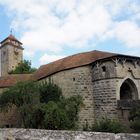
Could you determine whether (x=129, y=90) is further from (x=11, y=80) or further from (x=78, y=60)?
(x=11, y=80)

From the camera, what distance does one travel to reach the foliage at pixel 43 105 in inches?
915

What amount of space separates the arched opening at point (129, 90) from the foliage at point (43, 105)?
5374 millimetres

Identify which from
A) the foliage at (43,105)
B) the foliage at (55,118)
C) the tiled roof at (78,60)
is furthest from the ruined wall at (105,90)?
the foliage at (55,118)

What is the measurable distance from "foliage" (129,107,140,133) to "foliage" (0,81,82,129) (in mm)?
5025

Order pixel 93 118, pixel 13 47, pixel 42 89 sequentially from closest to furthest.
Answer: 1. pixel 93 118
2. pixel 42 89
3. pixel 13 47

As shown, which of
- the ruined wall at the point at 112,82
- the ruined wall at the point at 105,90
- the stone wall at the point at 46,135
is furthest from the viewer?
the ruined wall at the point at 105,90

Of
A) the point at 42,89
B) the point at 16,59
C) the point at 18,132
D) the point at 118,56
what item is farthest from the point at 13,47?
the point at 18,132

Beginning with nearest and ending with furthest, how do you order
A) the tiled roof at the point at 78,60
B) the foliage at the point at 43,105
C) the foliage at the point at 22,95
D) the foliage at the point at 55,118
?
the foliage at the point at 55,118 < the foliage at the point at 43,105 < the foliage at the point at 22,95 < the tiled roof at the point at 78,60

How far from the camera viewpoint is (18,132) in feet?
20.1

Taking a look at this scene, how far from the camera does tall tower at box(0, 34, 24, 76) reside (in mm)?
68312

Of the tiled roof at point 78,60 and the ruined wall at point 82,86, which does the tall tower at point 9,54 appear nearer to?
the tiled roof at point 78,60

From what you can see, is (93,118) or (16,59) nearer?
(93,118)

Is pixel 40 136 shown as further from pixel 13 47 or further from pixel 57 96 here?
pixel 13 47

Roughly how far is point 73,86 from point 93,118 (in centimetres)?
396
